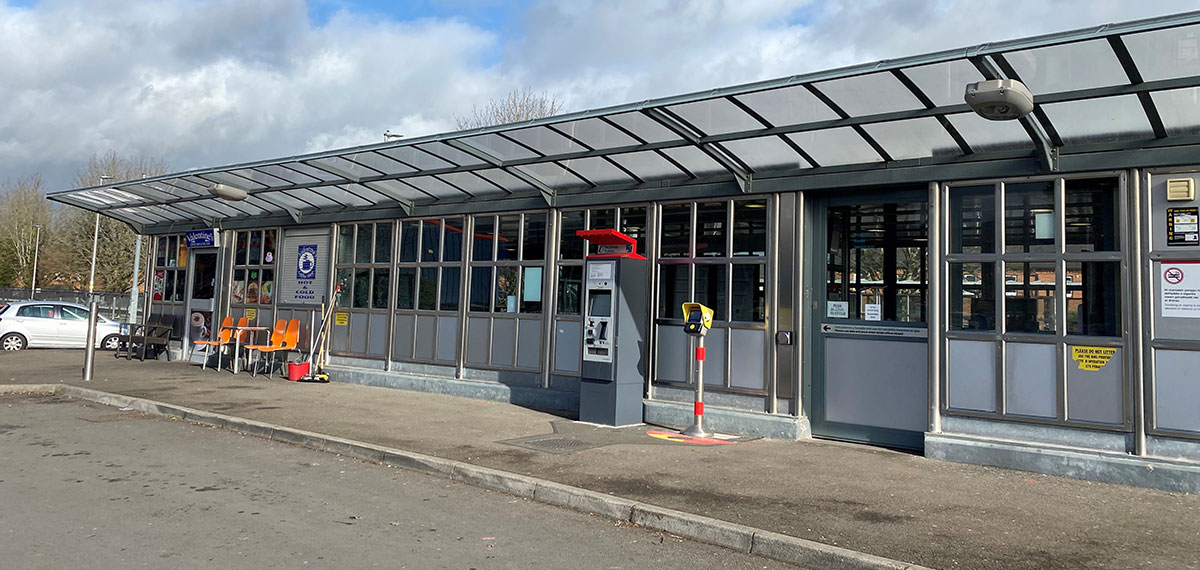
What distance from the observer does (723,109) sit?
8.52 metres

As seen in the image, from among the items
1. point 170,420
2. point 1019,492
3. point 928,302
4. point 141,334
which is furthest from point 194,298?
point 1019,492

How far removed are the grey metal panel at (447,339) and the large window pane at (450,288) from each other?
0.22 m

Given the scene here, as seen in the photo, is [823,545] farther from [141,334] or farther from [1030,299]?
[141,334]

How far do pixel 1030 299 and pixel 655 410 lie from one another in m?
4.56

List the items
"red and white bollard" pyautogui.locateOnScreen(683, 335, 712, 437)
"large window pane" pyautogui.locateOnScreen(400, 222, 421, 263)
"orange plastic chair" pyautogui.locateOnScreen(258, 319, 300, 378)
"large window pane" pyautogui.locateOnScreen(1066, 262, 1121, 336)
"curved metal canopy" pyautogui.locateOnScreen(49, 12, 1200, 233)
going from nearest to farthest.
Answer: "curved metal canopy" pyautogui.locateOnScreen(49, 12, 1200, 233)
"large window pane" pyautogui.locateOnScreen(1066, 262, 1121, 336)
"red and white bollard" pyautogui.locateOnScreen(683, 335, 712, 437)
"large window pane" pyautogui.locateOnScreen(400, 222, 421, 263)
"orange plastic chair" pyautogui.locateOnScreen(258, 319, 300, 378)

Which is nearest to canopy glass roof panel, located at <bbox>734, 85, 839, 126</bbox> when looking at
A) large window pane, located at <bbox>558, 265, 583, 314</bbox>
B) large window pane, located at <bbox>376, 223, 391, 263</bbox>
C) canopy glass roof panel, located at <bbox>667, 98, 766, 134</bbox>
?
canopy glass roof panel, located at <bbox>667, 98, 766, 134</bbox>

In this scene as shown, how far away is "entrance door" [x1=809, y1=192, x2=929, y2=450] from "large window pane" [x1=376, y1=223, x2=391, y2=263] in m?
7.95

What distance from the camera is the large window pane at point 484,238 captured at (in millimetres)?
12875

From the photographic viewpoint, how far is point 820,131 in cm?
868

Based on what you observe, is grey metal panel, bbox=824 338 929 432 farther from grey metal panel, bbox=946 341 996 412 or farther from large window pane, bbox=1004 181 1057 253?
large window pane, bbox=1004 181 1057 253

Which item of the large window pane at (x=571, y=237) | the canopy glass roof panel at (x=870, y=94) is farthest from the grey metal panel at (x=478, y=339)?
the canopy glass roof panel at (x=870, y=94)

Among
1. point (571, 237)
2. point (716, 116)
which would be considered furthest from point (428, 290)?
point (716, 116)

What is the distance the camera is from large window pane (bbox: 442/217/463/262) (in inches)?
525

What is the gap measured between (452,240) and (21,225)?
163 ft
